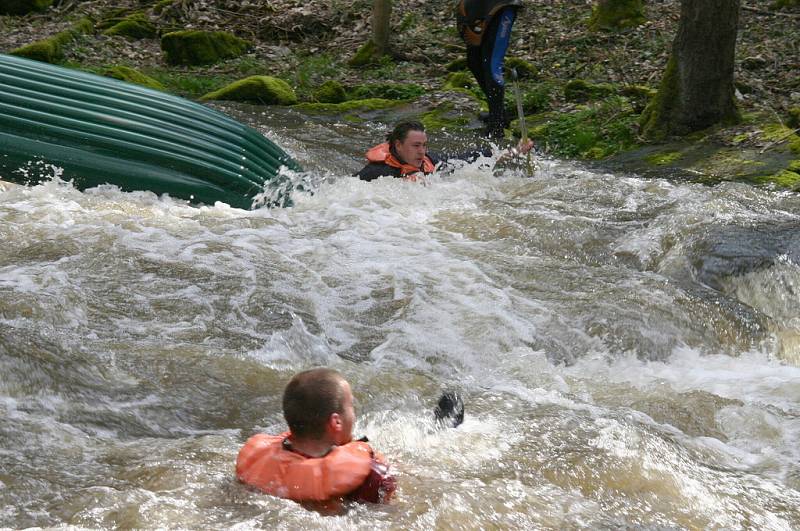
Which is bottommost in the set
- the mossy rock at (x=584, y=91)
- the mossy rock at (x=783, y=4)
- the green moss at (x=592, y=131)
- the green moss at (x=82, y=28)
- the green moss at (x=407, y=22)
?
the green moss at (x=592, y=131)

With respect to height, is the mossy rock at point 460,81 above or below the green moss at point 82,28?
below

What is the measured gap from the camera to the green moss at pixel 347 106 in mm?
10969

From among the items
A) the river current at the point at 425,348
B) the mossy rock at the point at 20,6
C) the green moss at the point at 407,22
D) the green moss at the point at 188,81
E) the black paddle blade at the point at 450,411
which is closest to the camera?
the river current at the point at 425,348

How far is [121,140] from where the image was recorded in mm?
6926

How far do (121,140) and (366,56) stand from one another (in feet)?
22.8

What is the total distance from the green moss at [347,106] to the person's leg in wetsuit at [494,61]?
6.35 feet

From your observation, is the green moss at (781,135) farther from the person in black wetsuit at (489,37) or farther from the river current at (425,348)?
the person in black wetsuit at (489,37)

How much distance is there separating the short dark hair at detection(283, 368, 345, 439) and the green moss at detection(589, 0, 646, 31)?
1081cm

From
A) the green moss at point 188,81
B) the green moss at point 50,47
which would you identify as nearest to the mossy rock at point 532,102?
the green moss at point 188,81

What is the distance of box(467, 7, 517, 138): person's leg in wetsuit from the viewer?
9.01 metres

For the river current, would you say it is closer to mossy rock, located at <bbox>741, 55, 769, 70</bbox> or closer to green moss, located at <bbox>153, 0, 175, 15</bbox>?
mossy rock, located at <bbox>741, 55, 769, 70</bbox>

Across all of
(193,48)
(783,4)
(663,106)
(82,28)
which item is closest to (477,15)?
(663,106)

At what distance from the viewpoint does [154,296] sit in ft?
15.3

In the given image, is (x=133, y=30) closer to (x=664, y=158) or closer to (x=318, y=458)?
(x=664, y=158)
